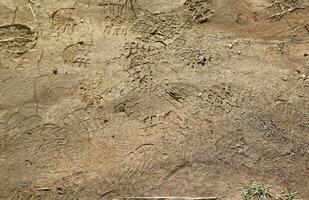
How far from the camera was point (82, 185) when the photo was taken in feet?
16.3

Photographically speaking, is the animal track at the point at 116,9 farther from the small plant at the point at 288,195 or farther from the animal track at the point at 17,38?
the small plant at the point at 288,195

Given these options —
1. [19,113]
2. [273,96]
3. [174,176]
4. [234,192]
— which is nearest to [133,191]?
[174,176]

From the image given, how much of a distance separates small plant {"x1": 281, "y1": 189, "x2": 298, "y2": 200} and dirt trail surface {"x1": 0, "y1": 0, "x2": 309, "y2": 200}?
8cm

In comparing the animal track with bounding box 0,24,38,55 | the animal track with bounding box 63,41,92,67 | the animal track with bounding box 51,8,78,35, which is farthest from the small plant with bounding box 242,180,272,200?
the animal track with bounding box 0,24,38,55

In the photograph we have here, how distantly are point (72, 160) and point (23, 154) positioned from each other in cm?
48

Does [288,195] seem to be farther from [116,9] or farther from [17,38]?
[17,38]

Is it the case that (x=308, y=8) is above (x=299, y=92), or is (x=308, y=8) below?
above

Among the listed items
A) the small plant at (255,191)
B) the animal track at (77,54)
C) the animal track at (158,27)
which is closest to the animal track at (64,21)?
the animal track at (77,54)

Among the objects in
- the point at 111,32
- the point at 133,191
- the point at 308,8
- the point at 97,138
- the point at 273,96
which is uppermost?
the point at 308,8

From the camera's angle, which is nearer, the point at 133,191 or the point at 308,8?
the point at 133,191

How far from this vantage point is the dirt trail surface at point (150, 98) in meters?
4.99

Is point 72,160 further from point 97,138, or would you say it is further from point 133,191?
point 133,191

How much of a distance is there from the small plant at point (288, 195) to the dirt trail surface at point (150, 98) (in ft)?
0.27

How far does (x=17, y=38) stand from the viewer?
509cm
